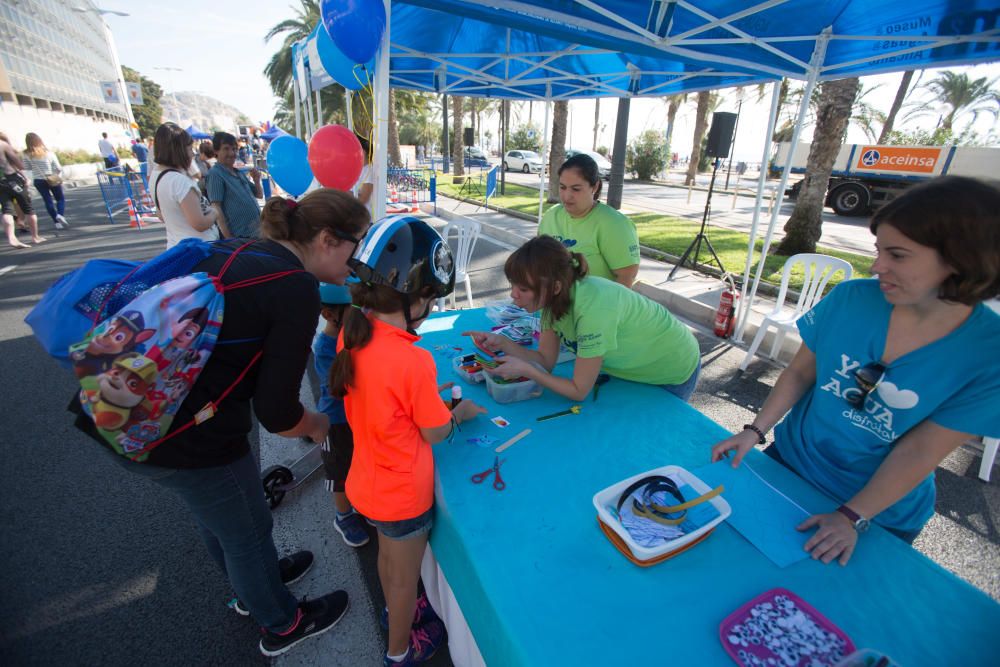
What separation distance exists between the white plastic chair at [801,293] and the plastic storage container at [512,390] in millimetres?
3104

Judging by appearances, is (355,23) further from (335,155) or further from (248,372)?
(248,372)

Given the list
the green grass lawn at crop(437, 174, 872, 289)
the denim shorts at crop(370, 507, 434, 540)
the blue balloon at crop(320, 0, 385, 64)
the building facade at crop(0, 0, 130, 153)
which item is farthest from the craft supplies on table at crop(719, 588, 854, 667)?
the building facade at crop(0, 0, 130, 153)

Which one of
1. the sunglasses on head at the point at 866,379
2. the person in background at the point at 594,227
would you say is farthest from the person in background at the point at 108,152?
the sunglasses on head at the point at 866,379

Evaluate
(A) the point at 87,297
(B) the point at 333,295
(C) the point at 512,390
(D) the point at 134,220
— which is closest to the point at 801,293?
(C) the point at 512,390

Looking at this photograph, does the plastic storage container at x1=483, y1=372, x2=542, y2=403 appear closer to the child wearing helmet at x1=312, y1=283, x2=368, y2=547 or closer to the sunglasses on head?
the child wearing helmet at x1=312, y1=283, x2=368, y2=547

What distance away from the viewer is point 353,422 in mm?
1427

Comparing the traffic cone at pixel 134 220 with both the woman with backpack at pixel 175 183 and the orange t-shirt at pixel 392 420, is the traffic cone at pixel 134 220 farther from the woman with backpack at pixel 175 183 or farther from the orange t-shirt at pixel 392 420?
the orange t-shirt at pixel 392 420

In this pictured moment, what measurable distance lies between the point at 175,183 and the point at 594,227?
10.1ft

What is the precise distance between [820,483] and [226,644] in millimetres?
2461

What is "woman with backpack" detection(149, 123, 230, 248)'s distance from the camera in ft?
10.3

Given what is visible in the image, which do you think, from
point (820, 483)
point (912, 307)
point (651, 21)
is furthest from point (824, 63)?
point (820, 483)

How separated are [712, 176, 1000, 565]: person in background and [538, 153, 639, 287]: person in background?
145 centimetres

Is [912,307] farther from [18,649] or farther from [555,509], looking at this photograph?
[18,649]

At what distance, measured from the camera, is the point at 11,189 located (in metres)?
7.85
